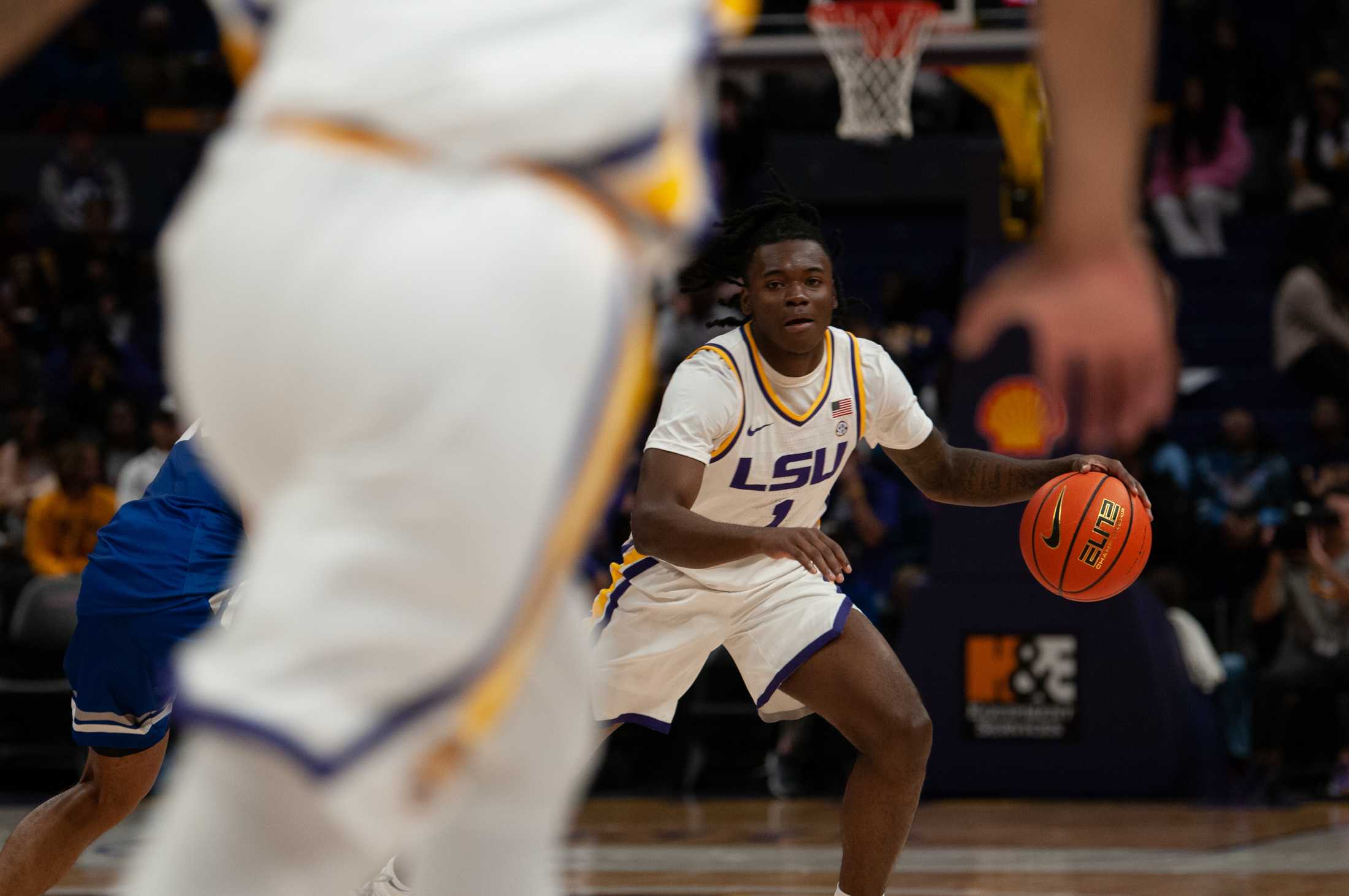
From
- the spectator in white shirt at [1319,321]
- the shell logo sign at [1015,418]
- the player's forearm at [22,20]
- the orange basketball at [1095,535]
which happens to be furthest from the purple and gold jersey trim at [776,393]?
the spectator in white shirt at [1319,321]

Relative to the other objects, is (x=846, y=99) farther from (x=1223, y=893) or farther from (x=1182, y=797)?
(x=1223, y=893)

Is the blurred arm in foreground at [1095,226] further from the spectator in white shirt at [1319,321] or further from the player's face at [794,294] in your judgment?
the spectator in white shirt at [1319,321]

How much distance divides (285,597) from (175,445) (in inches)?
120

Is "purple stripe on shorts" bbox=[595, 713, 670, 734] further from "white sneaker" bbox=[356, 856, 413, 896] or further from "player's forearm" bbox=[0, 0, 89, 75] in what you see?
"player's forearm" bbox=[0, 0, 89, 75]

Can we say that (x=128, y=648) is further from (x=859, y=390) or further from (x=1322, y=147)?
(x=1322, y=147)

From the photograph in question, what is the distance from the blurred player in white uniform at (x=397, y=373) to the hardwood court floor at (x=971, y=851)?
438cm

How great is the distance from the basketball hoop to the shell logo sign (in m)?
1.53

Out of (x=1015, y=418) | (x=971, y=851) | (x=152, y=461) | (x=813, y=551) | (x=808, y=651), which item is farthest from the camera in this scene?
(x=152, y=461)

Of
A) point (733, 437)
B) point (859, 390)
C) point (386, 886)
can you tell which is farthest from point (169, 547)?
point (859, 390)

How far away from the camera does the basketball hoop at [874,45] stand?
27.8 feet

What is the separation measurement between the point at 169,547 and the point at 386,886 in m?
1.11

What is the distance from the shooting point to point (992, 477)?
4.97 meters

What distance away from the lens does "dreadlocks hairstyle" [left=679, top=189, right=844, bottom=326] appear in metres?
5.04

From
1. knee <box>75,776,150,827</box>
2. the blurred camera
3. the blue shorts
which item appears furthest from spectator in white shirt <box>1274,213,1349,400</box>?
knee <box>75,776,150,827</box>
